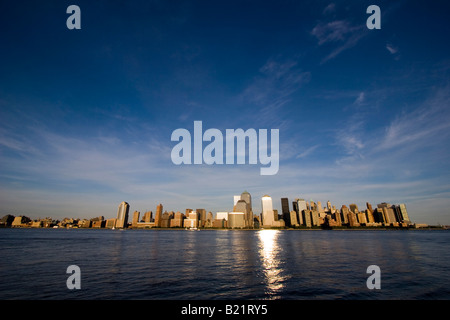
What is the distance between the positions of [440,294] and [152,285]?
36.2 meters

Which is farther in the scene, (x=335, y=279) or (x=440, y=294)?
(x=335, y=279)

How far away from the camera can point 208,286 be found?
27.5m

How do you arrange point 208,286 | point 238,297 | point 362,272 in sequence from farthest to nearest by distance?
point 362,272, point 208,286, point 238,297
